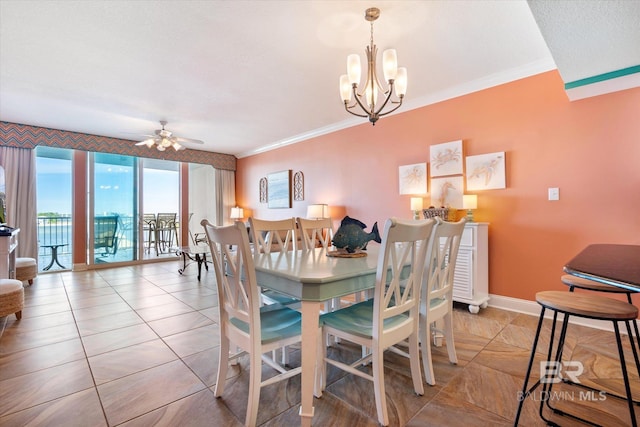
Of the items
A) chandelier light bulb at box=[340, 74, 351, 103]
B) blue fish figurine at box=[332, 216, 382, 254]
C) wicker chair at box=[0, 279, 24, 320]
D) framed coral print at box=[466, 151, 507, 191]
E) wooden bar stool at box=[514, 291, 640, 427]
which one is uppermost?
chandelier light bulb at box=[340, 74, 351, 103]

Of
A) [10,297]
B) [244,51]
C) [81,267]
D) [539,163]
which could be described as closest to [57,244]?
[81,267]

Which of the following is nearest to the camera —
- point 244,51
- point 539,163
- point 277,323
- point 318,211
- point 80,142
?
point 277,323

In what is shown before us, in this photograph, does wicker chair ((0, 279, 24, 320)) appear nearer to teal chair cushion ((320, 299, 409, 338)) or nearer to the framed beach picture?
teal chair cushion ((320, 299, 409, 338))

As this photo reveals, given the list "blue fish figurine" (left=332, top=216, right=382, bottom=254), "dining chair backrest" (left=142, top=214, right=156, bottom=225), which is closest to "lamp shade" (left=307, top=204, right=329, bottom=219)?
"blue fish figurine" (left=332, top=216, right=382, bottom=254)

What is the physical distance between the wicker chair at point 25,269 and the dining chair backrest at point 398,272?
16.4ft

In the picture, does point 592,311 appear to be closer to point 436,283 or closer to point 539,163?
point 436,283

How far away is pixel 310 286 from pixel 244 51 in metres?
2.25

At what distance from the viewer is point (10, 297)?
2676 mm

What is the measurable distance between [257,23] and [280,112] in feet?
6.60

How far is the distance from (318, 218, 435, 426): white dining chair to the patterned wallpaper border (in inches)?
225

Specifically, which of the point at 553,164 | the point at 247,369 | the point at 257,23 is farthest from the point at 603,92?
the point at 247,369

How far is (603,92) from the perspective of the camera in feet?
8.37

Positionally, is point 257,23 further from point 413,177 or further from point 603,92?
point 603,92

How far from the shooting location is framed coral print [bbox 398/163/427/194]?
372cm
